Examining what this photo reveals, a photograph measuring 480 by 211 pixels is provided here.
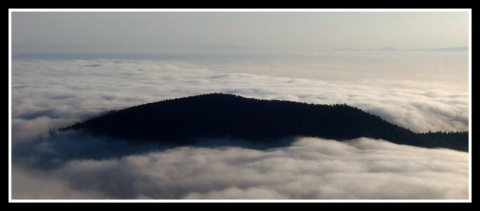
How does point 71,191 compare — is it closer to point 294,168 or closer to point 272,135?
point 294,168

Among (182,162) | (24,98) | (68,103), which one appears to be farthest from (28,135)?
(182,162)

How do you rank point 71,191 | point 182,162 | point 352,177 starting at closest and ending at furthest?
point 352,177 → point 71,191 → point 182,162

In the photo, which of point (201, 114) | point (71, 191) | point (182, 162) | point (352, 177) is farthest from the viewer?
point (201, 114)

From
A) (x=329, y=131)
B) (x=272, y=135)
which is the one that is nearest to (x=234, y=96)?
(x=272, y=135)

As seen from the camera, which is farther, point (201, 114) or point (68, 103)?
point (68, 103)

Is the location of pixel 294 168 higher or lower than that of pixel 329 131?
lower

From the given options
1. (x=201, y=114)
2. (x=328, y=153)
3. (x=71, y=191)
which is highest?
(x=201, y=114)
